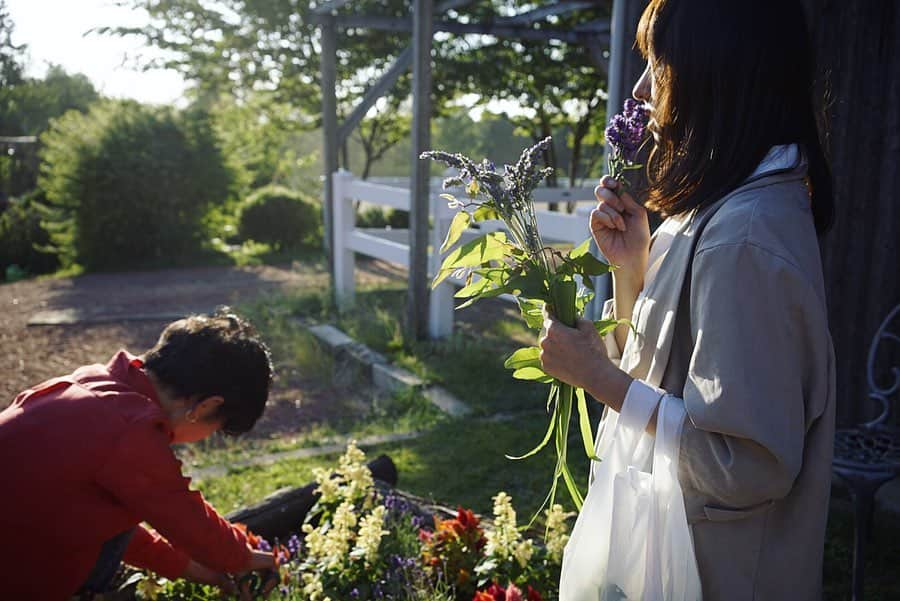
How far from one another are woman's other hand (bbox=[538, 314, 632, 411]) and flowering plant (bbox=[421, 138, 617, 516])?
0.06m

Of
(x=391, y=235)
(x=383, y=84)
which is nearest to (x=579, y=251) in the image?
(x=383, y=84)

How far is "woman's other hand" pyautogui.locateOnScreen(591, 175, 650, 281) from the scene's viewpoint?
1.71 m

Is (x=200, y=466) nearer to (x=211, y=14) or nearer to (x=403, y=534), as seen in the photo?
(x=403, y=534)

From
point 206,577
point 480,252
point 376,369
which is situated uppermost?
point 480,252

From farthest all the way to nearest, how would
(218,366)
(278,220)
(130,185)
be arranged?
1. (278,220)
2. (130,185)
3. (218,366)

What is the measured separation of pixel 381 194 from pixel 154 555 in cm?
546

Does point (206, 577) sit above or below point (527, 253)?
below

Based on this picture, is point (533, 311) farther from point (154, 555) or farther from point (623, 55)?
point (623, 55)

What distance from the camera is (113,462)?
2066 mm

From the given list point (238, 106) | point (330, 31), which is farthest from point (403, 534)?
point (238, 106)

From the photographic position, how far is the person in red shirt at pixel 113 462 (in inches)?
80.9

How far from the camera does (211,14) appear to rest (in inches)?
452

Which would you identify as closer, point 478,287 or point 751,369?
point 751,369

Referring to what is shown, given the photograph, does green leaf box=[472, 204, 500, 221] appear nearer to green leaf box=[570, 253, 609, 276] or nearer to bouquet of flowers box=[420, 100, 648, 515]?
bouquet of flowers box=[420, 100, 648, 515]
